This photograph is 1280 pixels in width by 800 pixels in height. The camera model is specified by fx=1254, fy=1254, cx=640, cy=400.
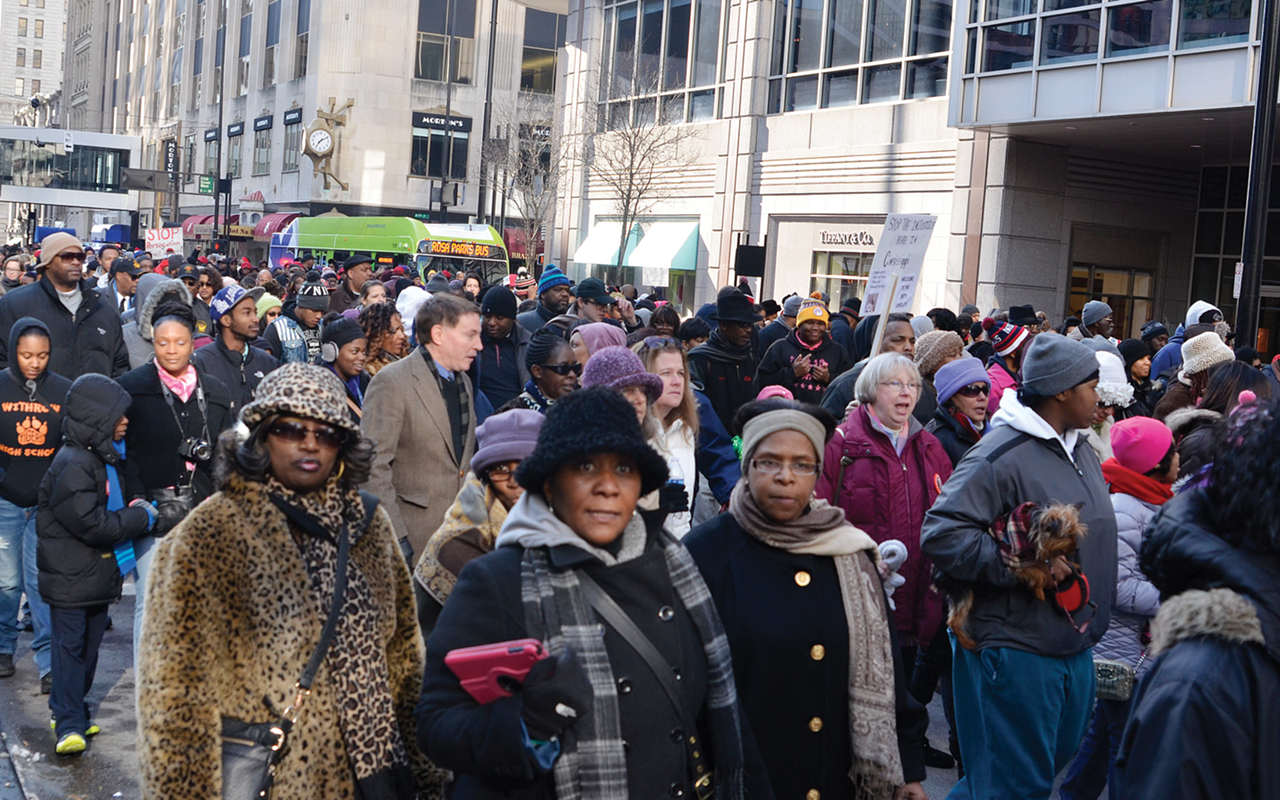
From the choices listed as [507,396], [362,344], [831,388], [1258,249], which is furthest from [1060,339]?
[1258,249]

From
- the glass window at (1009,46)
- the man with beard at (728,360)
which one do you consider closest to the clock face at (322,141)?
the glass window at (1009,46)

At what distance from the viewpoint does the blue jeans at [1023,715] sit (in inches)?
171

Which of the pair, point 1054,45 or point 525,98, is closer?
point 1054,45

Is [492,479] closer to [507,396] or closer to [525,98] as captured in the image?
[507,396]

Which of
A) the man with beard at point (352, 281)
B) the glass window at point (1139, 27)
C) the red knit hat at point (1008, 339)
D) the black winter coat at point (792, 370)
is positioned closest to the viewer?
the red knit hat at point (1008, 339)

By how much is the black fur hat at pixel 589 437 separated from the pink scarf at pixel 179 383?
4.02 metres

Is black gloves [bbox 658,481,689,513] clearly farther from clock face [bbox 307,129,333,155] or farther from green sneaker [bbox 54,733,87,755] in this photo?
clock face [bbox 307,129,333,155]

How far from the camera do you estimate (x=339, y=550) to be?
134 inches

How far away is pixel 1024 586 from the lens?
4.34 meters

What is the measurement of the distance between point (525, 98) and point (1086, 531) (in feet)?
181

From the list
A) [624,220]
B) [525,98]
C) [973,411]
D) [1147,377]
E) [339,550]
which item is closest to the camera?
[339,550]

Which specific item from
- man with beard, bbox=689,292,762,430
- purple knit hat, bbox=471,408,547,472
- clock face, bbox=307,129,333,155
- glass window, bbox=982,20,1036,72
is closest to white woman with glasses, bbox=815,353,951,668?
purple knit hat, bbox=471,408,547,472

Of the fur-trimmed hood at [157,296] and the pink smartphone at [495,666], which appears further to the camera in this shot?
the fur-trimmed hood at [157,296]

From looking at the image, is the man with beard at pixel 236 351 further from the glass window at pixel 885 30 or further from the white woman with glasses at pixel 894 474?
the glass window at pixel 885 30
